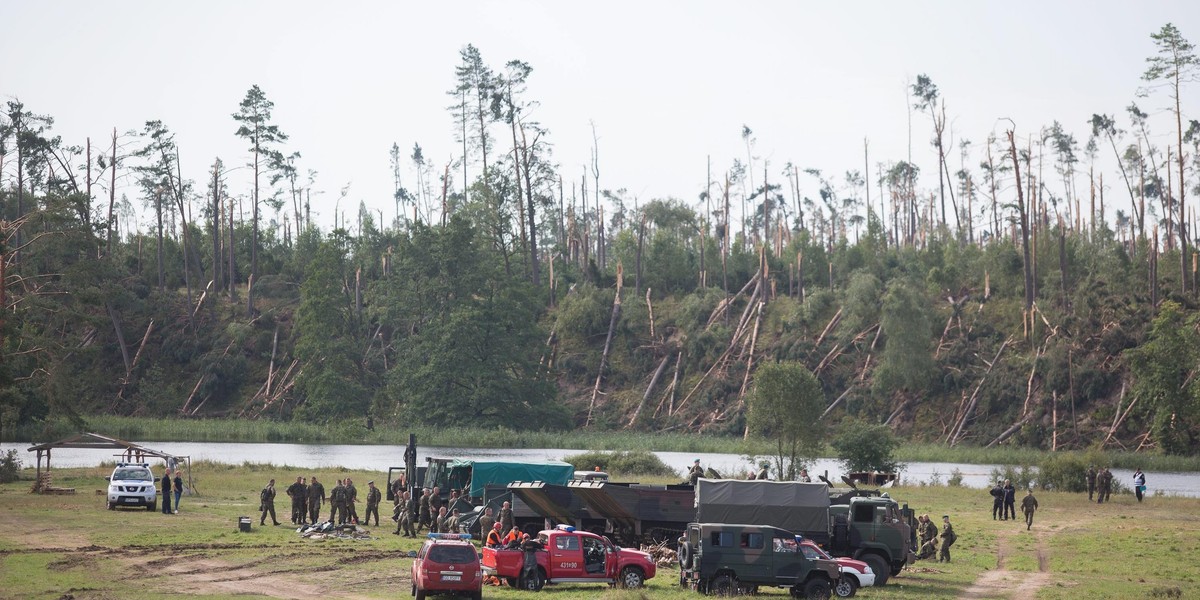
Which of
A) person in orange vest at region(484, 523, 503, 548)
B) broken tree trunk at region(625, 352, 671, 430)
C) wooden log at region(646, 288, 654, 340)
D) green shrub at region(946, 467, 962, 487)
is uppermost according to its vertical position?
wooden log at region(646, 288, 654, 340)

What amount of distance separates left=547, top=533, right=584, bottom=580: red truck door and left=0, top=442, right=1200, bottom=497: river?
28366mm

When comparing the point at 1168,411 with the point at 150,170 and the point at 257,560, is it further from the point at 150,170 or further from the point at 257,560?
the point at 150,170

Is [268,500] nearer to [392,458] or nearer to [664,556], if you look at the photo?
[664,556]

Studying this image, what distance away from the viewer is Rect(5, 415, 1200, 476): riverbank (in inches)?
2785

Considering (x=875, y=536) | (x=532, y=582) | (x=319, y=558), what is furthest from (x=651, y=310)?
(x=532, y=582)

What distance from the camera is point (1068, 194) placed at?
12450 centimetres

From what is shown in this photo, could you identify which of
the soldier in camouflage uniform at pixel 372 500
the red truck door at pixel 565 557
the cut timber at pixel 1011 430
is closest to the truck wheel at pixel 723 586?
the red truck door at pixel 565 557

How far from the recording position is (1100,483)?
48.1 metres

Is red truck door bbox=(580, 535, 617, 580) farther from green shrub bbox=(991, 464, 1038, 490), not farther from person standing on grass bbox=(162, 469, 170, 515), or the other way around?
green shrub bbox=(991, 464, 1038, 490)

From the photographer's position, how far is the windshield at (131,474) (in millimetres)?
36875

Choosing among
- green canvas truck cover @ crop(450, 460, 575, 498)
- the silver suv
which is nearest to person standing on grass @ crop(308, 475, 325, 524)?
green canvas truck cover @ crop(450, 460, 575, 498)

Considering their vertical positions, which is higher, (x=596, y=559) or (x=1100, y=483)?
(x=596, y=559)

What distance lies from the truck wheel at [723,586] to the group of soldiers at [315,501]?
13.1 meters

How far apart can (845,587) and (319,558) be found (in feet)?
37.7
